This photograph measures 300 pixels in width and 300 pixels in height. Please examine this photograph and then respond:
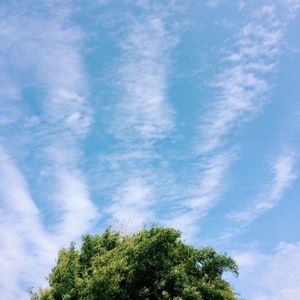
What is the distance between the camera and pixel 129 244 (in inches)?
1564

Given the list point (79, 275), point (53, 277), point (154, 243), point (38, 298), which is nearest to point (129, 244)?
point (154, 243)

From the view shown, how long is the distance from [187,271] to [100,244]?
9.10 m

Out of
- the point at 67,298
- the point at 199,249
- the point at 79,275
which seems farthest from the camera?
the point at 199,249

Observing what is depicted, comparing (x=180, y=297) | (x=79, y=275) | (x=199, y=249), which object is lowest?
(x=180, y=297)

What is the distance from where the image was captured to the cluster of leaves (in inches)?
1438

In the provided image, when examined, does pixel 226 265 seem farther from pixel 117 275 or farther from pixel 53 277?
pixel 53 277

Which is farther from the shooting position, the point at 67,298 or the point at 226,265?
the point at 226,265

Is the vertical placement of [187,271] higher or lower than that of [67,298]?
higher

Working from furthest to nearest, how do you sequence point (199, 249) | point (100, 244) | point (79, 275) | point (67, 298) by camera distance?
point (199, 249), point (100, 244), point (79, 275), point (67, 298)

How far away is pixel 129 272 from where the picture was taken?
126ft

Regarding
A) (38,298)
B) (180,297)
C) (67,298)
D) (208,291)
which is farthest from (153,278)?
(38,298)

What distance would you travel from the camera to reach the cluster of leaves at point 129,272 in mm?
36531

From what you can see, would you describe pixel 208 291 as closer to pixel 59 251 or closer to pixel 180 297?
pixel 180 297

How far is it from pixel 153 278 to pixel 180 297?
3.04 metres
